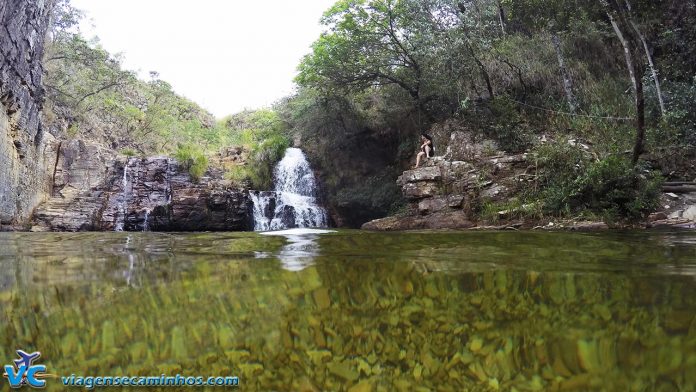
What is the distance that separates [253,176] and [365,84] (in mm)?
5102

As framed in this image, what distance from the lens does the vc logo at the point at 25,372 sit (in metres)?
1.28

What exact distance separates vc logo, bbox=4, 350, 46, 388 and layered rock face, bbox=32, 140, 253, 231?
11269mm

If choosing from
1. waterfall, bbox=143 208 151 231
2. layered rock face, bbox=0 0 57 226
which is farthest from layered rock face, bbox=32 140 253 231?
layered rock face, bbox=0 0 57 226

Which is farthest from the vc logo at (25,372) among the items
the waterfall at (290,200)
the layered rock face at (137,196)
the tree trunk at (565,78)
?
the tree trunk at (565,78)

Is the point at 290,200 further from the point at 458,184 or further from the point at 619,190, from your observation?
the point at 619,190

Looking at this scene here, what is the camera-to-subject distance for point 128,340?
1596 millimetres

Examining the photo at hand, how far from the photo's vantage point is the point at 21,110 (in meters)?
9.81

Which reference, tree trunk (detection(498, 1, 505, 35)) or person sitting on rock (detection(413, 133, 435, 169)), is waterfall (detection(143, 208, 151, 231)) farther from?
tree trunk (detection(498, 1, 505, 35))

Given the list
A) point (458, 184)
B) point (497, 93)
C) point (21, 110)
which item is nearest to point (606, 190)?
point (458, 184)

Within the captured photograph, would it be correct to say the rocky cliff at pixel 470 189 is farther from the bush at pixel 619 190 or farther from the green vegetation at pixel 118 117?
the green vegetation at pixel 118 117

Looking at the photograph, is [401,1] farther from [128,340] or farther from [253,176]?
[128,340]

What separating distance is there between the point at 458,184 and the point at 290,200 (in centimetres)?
585

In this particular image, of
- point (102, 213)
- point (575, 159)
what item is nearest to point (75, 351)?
point (575, 159)

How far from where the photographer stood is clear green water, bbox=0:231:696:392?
133 cm
